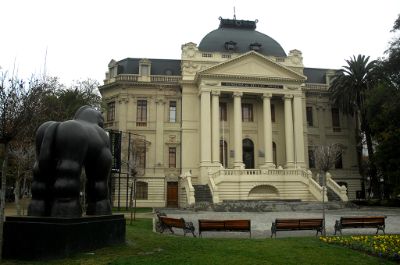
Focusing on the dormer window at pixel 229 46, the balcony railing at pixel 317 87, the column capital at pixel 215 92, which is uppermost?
the dormer window at pixel 229 46

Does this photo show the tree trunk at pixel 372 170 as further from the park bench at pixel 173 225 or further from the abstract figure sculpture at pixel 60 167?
the abstract figure sculpture at pixel 60 167

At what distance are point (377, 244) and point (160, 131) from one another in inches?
1286

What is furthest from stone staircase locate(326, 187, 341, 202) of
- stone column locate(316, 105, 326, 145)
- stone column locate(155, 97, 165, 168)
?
stone column locate(155, 97, 165, 168)

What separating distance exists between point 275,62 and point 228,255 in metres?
33.5

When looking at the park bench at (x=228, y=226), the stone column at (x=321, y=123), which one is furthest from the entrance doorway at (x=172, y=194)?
the park bench at (x=228, y=226)

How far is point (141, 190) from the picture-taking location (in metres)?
41.2

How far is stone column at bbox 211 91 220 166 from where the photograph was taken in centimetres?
3866

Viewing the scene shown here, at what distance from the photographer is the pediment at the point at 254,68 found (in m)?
40.0

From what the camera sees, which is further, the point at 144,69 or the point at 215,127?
the point at 144,69

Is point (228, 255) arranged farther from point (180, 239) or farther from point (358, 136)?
point (358, 136)

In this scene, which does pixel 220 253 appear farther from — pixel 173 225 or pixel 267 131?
pixel 267 131

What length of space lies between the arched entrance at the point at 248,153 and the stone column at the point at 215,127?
5.24 metres

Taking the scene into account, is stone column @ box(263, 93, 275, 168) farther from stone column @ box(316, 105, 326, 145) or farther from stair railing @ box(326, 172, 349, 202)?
stone column @ box(316, 105, 326, 145)

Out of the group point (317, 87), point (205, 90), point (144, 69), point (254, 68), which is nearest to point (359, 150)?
point (317, 87)
